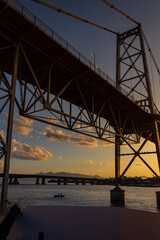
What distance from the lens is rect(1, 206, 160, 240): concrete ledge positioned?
6.21 meters

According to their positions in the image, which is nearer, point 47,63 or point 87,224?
point 87,224

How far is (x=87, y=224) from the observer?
665 centimetres

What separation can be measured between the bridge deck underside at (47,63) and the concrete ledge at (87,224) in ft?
33.9

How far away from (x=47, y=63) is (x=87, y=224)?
12729 millimetres

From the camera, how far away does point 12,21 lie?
1248 centimetres

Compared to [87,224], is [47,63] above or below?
above

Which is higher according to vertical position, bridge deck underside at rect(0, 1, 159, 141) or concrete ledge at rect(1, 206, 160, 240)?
bridge deck underside at rect(0, 1, 159, 141)

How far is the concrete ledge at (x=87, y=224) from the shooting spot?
621 centimetres

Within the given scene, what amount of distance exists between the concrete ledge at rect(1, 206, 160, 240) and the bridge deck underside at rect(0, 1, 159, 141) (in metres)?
10.3

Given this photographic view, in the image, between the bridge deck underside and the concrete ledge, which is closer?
the concrete ledge

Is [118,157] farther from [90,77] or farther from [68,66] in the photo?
[68,66]

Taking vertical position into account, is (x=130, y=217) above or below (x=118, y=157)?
below

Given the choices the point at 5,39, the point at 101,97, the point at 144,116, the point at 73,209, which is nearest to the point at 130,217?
the point at 73,209

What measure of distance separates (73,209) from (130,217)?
1.82 meters
